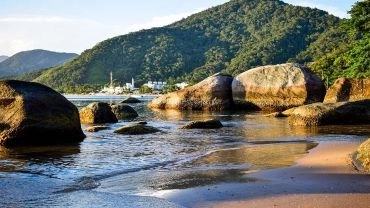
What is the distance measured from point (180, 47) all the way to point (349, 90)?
138923 mm

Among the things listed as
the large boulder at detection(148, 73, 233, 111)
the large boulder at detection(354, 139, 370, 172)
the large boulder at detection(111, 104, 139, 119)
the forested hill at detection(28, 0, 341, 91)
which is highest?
the forested hill at detection(28, 0, 341, 91)

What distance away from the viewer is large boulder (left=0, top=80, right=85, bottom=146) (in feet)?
58.6

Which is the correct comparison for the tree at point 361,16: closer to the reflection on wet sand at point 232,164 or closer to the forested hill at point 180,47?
the reflection on wet sand at point 232,164

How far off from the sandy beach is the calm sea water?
51 centimetres

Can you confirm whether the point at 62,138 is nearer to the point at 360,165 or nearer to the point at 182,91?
the point at 360,165

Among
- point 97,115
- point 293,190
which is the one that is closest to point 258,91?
point 97,115

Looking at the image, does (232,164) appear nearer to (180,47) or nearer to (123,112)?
(123,112)

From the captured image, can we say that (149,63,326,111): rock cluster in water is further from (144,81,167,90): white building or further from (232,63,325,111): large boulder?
(144,81,167,90): white building

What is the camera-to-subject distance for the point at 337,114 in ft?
77.5

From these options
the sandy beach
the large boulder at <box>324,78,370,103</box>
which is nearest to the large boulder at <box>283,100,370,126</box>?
the large boulder at <box>324,78,370,103</box>

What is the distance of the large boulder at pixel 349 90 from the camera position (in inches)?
→ 1269

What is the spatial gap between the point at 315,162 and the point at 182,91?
33.5m

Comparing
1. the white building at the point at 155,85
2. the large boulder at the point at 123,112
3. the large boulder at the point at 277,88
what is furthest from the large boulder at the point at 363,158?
the white building at the point at 155,85

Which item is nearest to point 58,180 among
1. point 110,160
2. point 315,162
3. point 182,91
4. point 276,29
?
point 110,160
